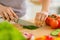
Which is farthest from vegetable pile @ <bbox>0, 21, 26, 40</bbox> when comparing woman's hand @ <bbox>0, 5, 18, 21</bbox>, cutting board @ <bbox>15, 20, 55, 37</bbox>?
woman's hand @ <bbox>0, 5, 18, 21</bbox>

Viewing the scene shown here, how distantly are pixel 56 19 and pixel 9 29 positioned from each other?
0.56 meters

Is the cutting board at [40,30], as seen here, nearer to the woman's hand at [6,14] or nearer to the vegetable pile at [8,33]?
the woman's hand at [6,14]

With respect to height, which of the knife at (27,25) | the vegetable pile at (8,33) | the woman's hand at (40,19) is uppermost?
the vegetable pile at (8,33)

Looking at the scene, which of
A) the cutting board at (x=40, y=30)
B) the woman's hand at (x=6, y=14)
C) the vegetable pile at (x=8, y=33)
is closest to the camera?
the vegetable pile at (x=8, y=33)

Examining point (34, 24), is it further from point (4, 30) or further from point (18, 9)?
point (4, 30)

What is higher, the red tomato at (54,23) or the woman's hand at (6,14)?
the woman's hand at (6,14)

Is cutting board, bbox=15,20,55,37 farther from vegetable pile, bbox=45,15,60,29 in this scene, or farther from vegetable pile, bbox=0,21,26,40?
vegetable pile, bbox=0,21,26,40

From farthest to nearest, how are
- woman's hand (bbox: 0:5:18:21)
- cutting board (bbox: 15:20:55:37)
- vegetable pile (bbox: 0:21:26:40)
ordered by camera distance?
woman's hand (bbox: 0:5:18:21)
cutting board (bbox: 15:20:55:37)
vegetable pile (bbox: 0:21:26:40)

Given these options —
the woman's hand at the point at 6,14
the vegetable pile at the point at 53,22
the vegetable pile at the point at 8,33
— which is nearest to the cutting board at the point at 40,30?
the vegetable pile at the point at 53,22

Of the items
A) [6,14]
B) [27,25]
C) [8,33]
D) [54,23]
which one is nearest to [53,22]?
[54,23]

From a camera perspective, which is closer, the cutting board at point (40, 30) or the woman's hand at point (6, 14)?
the cutting board at point (40, 30)

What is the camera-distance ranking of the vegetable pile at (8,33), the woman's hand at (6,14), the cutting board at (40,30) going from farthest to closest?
1. the woman's hand at (6,14)
2. the cutting board at (40,30)
3. the vegetable pile at (8,33)

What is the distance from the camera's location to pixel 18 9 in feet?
3.46

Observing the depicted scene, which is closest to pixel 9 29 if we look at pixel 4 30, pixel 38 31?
pixel 4 30
